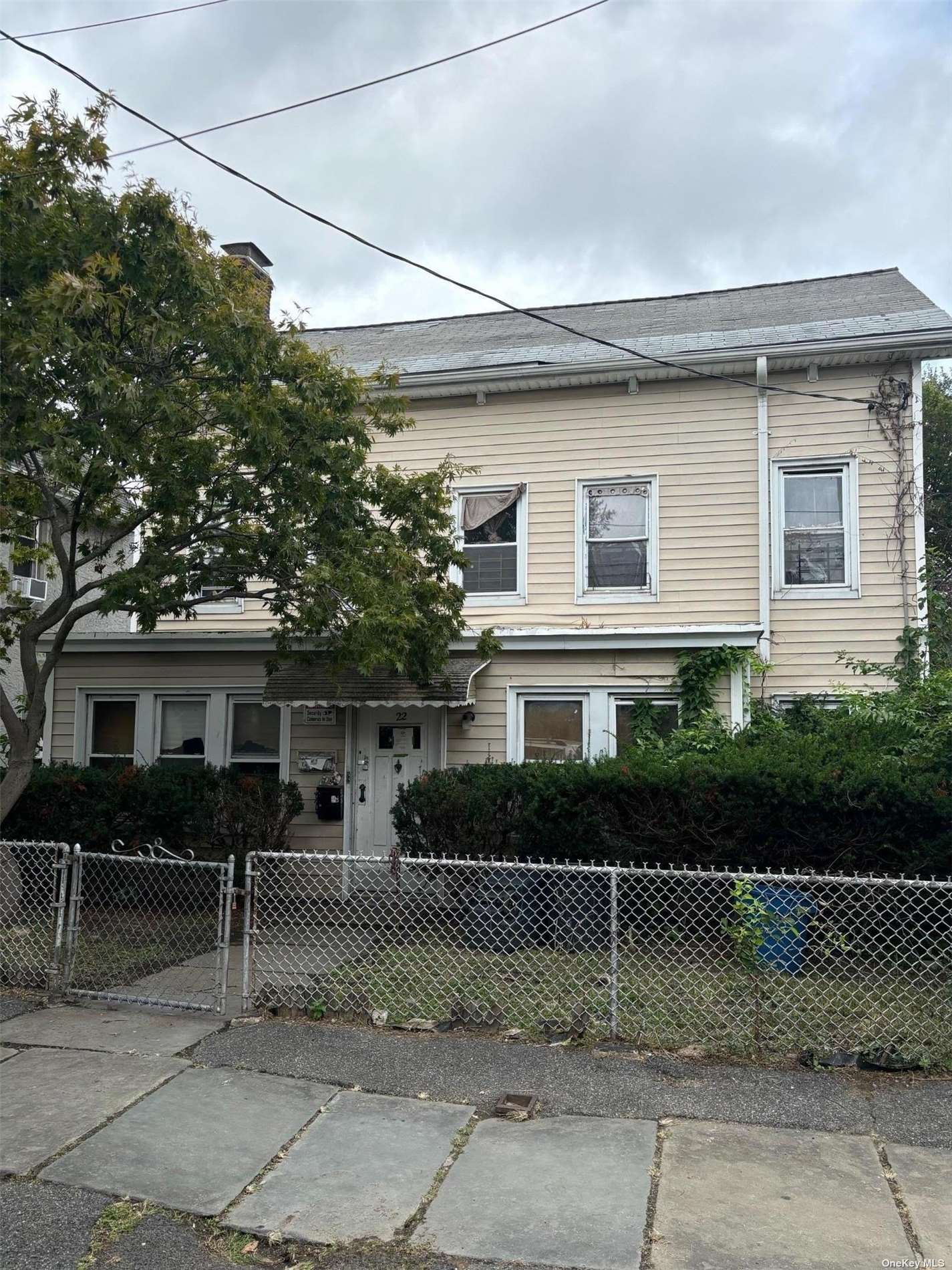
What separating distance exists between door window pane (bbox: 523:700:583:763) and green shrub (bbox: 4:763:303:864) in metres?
2.97

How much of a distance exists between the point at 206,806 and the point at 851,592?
7.50 metres

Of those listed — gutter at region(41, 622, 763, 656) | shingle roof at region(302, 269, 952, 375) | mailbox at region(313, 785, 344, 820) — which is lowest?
mailbox at region(313, 785, 344, 820)

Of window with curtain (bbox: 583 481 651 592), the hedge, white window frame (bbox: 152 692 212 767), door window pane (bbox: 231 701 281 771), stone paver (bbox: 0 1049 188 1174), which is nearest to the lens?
stone paver (bbox: 0 1049 188 1174)

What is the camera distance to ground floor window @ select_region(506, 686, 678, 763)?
10.9 meters

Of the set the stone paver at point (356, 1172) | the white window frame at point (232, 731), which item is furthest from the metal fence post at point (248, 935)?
the white window frame at point (232, 731)

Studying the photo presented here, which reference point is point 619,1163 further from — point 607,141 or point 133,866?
point 607,141

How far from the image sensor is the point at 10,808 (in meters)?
8.59

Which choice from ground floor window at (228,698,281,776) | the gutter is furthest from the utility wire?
ground floor window at (228,698,281,776)

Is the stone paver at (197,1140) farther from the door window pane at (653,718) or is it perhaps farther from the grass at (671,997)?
the door window pane at (653,718)

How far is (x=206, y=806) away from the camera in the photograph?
10.4 metres

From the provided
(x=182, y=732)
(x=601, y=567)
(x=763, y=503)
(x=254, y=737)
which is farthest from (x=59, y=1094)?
(x=763, y=503)

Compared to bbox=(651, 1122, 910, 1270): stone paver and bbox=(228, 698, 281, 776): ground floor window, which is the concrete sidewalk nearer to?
bbox=(651, 1122, 910, 1270): stone paver

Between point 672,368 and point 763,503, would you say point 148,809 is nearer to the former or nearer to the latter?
point 763,503

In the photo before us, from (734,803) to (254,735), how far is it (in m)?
6.41
